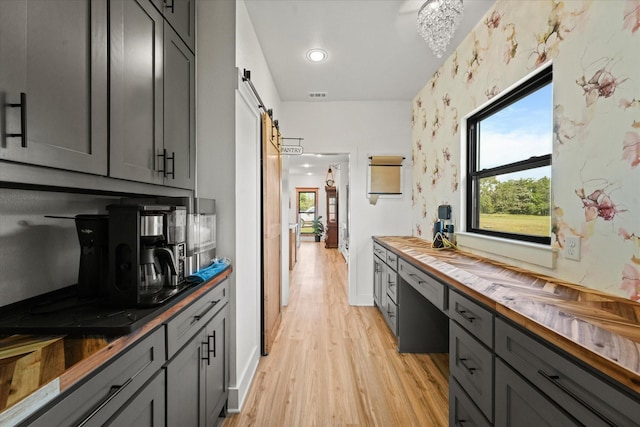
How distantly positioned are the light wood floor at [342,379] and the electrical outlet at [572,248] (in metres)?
1.20

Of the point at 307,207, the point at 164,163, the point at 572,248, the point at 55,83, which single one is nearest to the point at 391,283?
the point at 572,248

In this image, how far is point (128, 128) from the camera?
3.89ft

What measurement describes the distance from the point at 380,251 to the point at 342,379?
1566 mm

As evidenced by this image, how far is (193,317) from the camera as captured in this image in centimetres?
133

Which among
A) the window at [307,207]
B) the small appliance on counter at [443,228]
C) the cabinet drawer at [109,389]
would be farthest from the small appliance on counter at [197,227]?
the window at [307,207]

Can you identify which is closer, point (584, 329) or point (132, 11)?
point (584, 329)

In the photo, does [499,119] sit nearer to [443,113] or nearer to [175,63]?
[443,113]

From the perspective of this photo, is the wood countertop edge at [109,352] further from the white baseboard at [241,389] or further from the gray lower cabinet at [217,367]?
the white baseboard at [241,389]

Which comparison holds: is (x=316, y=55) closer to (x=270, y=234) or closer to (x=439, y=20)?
(x=439, y=20)

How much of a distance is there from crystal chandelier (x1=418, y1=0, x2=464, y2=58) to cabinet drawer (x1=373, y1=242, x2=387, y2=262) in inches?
79.6

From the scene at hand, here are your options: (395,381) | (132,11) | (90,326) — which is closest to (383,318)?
(395,381)

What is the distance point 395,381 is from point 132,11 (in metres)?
2.66

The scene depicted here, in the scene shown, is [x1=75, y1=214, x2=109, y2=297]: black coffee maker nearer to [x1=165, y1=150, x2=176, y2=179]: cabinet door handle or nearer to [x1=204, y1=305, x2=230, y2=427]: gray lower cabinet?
[x1=165, y1=150, x2=176, y2=179]: cabinet door handle

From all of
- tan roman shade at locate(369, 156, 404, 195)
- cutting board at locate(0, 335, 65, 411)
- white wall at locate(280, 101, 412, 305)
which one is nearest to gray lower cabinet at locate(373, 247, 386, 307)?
white wall at locate(280, 101, 412, 305)
